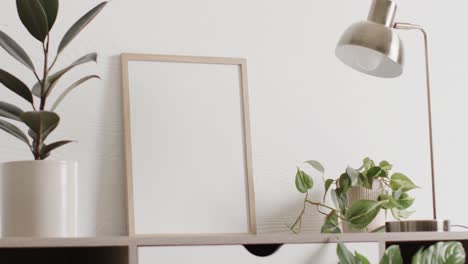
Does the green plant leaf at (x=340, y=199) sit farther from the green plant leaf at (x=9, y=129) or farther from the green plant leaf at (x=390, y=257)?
the green plant leaf at (x=9, y=129)

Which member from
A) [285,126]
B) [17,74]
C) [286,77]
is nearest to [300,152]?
[285,126]

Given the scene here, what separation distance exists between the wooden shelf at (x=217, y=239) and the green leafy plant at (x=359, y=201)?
125 millimetres

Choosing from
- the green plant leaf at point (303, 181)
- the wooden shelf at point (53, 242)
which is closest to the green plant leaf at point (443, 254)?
the green plant leaf at point (303, 181)

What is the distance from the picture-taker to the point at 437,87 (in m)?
2.16

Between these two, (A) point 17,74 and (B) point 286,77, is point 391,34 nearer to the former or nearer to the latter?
(B) point 286,77

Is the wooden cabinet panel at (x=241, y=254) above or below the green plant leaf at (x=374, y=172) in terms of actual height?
below

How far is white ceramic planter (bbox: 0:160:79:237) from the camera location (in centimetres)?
146

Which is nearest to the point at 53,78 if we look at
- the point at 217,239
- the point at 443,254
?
the point at 217,239

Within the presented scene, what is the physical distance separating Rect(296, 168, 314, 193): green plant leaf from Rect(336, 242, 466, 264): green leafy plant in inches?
11.8

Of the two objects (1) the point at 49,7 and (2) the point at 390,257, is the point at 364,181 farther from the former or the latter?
(1) the point at 49,7

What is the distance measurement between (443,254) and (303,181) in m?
0.41

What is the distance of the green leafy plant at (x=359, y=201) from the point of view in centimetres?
174

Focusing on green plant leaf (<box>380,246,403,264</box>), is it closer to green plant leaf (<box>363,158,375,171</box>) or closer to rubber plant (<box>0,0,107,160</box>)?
green plant leaf (<box>363,158,375,171</box>)

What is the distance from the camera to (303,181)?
1852mm
